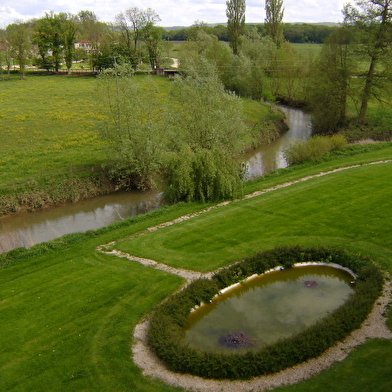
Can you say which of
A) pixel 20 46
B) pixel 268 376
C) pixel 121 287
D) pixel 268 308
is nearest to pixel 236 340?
pixel 268 376

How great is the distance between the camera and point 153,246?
21.1 m

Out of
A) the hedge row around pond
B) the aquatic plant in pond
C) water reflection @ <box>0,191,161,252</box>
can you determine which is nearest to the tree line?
water reflection @ <box>0,191,161,252</box>

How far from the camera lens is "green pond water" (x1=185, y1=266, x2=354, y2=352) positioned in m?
14.1

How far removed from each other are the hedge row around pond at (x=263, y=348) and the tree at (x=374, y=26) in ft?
102

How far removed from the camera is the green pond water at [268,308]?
1407 centimetres

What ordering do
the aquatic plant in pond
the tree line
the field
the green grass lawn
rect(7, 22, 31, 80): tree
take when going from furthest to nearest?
rect(7, 22, 31, 80): tree, the green grass lawn, the field, the tree line, the aquatic plant in pond

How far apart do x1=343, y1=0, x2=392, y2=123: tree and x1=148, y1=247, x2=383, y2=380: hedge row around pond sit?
31.0 m

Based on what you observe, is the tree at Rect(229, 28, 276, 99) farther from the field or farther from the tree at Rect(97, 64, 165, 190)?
the tree at Rect(97, 64, 165, 190)

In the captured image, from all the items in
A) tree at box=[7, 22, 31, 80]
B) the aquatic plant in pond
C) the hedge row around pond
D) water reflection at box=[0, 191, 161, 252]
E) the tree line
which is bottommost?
water reflection at box=[0, 191, 161, 252]

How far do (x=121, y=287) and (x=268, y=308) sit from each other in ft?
19.1

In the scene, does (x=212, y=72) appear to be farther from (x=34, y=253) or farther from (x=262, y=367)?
(x=262, y=367)

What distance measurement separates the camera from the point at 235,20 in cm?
7431

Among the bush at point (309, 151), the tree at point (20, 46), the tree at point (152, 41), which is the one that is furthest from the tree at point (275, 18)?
the bush at point (309, 151)

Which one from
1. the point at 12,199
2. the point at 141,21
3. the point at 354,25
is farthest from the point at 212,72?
the point at 141,21
